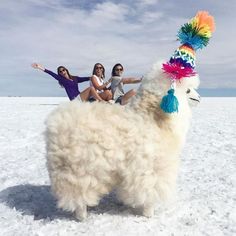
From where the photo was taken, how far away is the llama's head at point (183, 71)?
4.30m

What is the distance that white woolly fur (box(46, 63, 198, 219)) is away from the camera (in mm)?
4160

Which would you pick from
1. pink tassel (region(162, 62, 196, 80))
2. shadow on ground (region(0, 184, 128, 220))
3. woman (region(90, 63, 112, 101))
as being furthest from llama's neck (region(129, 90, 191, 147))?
woman (region(90, 63, 112, 101))

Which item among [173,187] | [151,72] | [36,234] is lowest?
[36,234]

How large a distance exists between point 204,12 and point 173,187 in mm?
1922

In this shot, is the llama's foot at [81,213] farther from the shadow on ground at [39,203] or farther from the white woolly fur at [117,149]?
the shadow on ground at [39,203]

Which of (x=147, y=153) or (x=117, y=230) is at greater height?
(x=147, y=153)

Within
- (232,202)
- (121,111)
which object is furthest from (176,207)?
(121,111)

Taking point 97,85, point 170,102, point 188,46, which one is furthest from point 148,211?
point 97,85

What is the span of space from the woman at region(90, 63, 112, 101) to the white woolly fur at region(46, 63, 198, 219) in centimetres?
209

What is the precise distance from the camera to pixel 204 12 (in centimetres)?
457

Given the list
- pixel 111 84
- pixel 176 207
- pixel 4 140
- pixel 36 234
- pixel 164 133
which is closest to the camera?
pixel 36 234

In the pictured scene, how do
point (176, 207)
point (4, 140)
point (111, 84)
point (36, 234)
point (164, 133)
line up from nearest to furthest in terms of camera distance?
point (36, 234)
point (164, 133)
point (176, 207)
point (111, 84)
point (4, 140)

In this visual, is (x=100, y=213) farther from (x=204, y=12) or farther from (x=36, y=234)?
(x=204, y=12)

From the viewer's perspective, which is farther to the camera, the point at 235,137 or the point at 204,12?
the point at 235,137
